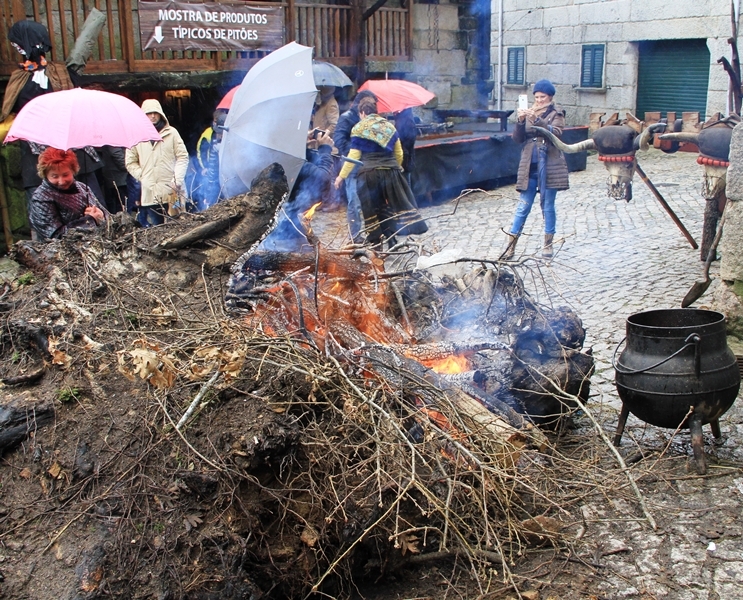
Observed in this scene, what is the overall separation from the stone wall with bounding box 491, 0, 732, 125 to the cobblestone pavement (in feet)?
23.2

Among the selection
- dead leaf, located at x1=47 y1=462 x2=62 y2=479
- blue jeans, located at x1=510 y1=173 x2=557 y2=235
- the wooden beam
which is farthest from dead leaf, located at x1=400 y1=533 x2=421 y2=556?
the wooden beam

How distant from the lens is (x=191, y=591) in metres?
3.38

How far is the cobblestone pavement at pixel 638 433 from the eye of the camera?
387 centimetres

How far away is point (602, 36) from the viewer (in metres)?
20.7

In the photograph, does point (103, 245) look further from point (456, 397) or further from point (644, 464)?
point (644, 464)

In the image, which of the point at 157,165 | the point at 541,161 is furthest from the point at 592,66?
the point at 157,165

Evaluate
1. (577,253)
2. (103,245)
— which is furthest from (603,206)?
(103,245)

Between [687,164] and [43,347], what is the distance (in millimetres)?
15169

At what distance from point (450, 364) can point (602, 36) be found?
17983mm

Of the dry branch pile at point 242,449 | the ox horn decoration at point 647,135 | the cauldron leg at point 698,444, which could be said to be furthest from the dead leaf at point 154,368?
the ox horn decoration at point 647,135

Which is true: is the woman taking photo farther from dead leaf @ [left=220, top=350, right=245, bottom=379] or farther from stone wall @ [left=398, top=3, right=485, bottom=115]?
stone wall @ [left=398, top=3, right=485, bottom=115]

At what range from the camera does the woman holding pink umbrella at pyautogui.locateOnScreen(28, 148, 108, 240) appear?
6.88 meters

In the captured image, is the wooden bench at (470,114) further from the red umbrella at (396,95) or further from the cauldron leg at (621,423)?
the cauldron leg at (621,423)

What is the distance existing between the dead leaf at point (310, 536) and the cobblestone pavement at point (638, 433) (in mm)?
1148
